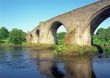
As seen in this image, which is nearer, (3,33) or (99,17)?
(99,17)

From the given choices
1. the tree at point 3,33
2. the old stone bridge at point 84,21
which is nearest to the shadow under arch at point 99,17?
the old stone bridge at point 84,21

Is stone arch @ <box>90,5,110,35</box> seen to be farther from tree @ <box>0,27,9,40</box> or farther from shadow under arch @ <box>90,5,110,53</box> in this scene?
tree @ <box>0,27,9,40</box>

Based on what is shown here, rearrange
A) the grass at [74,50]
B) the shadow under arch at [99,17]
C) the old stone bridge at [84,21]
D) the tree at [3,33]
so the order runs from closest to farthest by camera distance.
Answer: the grass at [74,50], the shadow under arch at [99,17], the old stone bridge at [84,21], the tree at [3,33]

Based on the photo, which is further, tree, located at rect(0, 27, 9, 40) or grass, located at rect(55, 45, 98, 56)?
tree, located at rect(0, 27, 9, 40)

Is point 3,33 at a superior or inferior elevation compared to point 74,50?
superior

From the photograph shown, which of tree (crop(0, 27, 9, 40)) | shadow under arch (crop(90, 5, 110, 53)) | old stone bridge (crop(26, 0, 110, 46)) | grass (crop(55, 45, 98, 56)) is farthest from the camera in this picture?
tree (crop(0, 27, 9, 40))

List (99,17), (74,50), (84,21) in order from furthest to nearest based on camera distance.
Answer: (84,21)
(99,17)
(74,50)

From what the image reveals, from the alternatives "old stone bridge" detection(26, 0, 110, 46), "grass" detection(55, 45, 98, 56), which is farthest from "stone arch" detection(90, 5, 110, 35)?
"grass" detection(55, 45, 98, 56)

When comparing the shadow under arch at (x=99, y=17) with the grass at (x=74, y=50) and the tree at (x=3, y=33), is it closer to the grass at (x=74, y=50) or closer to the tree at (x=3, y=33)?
the grass at (x=74, y=50)

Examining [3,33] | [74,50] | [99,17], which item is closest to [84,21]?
[99,17]

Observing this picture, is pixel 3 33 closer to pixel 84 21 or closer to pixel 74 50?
pixel 84 21

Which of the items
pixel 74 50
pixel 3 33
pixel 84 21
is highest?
pixel 3 33

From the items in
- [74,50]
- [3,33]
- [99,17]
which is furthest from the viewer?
[3,33]

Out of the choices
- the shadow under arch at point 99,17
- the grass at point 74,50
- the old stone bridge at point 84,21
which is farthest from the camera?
the old stone bridge at point 84,21
